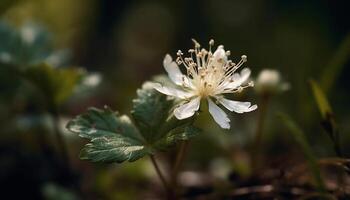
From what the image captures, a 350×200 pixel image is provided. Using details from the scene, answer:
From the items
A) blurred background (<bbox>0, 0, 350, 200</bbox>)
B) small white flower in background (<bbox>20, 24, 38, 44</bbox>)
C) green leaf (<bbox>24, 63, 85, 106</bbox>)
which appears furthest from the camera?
small white flower in background (<bbox>20, 24, 38, 44</bbox>)

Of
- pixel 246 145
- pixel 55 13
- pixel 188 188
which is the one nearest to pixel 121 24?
pixel 55 13

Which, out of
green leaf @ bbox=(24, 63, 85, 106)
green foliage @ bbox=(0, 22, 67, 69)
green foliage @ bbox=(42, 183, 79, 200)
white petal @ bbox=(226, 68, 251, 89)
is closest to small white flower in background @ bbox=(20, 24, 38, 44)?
green foliage @ bbox=(0, 22, 67, 69)

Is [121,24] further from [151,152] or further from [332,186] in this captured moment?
[151,152]

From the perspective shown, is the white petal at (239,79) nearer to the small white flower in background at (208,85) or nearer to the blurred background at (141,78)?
the small white flower in background at (208,85)

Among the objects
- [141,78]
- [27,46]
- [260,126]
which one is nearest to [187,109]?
[260,126]

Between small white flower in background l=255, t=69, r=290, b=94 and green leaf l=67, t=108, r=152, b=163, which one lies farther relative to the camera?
small white flower in background l=255, t=69, r=290, b=94

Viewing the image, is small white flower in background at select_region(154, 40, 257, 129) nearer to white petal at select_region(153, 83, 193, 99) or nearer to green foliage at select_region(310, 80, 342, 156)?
white petal at select_region(153, 83, 193, 99)
